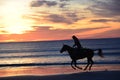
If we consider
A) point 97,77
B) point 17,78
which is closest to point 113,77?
point 97,77

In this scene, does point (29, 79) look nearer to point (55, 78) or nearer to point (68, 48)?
point (55, 78)

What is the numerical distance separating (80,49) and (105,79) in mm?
2755

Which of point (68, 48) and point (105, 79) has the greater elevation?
point (68, 48)

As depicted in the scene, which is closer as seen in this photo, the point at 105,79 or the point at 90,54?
the point at 105,79

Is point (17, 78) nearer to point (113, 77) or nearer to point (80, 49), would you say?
point (80, 49)

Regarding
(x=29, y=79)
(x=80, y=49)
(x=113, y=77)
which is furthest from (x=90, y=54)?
(x=29, y=79)

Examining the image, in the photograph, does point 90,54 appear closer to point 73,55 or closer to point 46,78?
point 73,55

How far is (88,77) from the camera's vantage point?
1973cm

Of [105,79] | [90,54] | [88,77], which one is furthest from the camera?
[90,54]

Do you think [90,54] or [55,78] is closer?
[55,78]

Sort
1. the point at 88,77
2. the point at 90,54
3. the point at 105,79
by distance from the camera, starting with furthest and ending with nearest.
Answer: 1. the point at 90,54
2. the point at 88,77
3. the point at 105,79

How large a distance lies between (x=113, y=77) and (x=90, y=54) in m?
2.62

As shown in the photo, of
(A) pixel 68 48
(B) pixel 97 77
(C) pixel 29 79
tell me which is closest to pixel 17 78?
(C) pixel 29 79

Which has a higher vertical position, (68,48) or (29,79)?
(68,48)
